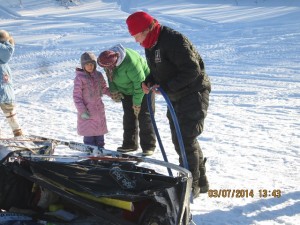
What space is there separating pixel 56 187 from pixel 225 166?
252cm

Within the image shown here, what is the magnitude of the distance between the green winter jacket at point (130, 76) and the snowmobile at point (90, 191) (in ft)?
5.55

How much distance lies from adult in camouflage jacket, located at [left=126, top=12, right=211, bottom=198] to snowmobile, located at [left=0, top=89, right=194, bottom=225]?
82cm

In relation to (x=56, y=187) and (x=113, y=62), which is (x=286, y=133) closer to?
(x=113, y=62)

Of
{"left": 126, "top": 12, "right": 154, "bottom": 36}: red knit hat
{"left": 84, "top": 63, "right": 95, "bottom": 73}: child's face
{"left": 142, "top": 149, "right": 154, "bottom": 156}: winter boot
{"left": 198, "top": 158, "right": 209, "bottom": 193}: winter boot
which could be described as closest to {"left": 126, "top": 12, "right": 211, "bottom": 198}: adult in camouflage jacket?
{"left": 126, "top": 12, "right": 154, "bottom": 36}: red knit hat

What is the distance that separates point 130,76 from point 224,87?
14.7 ft

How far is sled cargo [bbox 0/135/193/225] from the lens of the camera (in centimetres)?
294

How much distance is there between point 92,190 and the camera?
116 inches

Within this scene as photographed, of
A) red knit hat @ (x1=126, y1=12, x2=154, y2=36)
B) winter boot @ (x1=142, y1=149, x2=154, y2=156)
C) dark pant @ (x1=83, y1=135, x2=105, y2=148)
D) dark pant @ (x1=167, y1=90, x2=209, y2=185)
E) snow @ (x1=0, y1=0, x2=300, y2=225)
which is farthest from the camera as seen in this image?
winter boot @ (x1=142, y1=149, x2=154, y2=156)

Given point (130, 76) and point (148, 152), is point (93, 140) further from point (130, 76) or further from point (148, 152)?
point (130, 76)

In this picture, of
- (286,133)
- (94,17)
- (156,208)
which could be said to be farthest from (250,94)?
(94,17)

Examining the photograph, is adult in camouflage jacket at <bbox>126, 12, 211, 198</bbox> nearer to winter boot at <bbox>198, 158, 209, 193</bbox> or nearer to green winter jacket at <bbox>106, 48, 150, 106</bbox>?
winter boot at <bbox>198, 158, 209, 193</bbox>

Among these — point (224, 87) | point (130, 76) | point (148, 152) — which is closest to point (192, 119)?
point (130, 76)

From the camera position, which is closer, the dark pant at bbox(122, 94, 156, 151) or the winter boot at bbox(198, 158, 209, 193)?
the winter boot at bbox(198, 158, 209, 193)

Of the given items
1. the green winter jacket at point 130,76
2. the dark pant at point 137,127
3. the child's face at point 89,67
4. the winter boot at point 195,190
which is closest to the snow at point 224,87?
the winter boot at point 195,190
